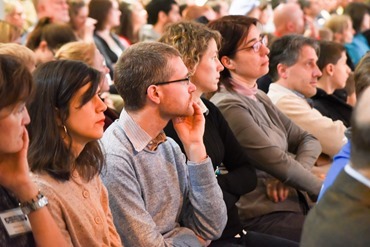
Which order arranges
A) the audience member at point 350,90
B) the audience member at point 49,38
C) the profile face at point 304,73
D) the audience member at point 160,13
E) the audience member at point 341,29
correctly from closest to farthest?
the profile face at point 304,73
the audience member at point 49,38
the audience member at point 350,90
the audience member at point 160,13
the audience member at point 341,29

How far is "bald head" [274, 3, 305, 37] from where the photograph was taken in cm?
743

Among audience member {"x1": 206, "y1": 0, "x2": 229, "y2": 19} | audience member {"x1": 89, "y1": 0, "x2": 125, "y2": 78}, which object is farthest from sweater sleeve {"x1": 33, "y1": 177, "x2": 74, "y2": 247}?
audience member {"x1": 206, "y1": 0, "x2": 229, "y2": 19}

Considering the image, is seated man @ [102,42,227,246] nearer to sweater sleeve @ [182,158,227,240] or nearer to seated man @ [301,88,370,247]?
sweater sleeve @ [182,158,227,240]

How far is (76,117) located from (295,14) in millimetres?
5302

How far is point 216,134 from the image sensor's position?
3.39 m

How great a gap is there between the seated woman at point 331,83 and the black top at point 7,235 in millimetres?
2683

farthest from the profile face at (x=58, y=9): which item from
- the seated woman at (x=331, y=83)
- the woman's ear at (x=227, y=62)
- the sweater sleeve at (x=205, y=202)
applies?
the sweater sleeve at (x=205, y=202)

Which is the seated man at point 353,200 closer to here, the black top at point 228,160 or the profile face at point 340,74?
the black top at point 228,160

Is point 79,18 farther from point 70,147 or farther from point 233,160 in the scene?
point 70,147

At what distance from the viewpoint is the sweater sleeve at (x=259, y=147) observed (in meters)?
3.68

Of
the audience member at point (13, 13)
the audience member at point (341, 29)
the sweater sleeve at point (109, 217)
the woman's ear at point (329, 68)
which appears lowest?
the audience member at point (341, 29)

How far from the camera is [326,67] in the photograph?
15.9ft

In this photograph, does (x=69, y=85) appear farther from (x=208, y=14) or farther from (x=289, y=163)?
(x=208, y=14)

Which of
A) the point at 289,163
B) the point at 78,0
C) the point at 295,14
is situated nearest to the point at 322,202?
the point at 289,163
